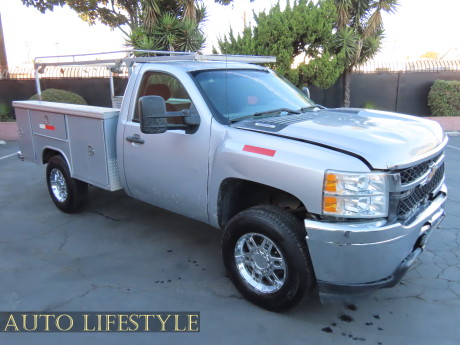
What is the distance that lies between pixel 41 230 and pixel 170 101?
2.44 meters

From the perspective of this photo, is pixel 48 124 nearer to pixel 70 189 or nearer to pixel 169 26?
pixel 70 189

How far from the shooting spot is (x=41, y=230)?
15.5ft

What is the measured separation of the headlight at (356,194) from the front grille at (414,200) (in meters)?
0.23

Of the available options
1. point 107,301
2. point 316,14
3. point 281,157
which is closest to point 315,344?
point 281,157

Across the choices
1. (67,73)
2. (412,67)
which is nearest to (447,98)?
(412,67)

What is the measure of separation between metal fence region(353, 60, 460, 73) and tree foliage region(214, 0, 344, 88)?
2.10 meters

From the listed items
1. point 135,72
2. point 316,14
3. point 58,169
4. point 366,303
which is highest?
point 316,14

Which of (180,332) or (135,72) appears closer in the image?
(180,332)

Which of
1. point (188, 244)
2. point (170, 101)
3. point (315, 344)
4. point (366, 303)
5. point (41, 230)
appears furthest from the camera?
point (41, 230)

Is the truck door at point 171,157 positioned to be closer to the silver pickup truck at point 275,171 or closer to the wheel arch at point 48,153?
the silver pickup truck at point 275,171

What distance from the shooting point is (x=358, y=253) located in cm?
246

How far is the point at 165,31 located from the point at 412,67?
9.00 m

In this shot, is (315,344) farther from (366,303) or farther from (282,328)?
(366,303)

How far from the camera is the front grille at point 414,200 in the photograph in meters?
2.65
